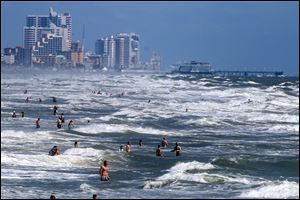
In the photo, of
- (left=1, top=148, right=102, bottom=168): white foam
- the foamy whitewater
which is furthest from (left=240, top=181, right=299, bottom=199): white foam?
(left=1, top=148, right=102, bottom=168): white foam

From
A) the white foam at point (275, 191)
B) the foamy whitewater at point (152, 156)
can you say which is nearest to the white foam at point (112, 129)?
the foamy whitewater at point (152, 156)

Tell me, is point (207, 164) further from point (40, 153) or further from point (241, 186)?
point (40, 153)

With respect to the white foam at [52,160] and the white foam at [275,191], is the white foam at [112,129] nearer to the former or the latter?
the white foam at [52,160]

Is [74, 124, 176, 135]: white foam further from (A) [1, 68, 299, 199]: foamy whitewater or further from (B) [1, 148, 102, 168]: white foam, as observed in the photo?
(B) [1, 148, 102, 168]: white foam

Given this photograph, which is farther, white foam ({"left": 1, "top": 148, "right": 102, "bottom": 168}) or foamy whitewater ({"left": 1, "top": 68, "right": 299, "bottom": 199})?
white foam ({"left": 1, "top": 148, "right": 102, "bottom": 168})

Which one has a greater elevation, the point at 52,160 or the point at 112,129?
the point at 112,129

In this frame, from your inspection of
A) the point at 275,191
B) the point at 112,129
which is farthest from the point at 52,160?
the point at 112,129

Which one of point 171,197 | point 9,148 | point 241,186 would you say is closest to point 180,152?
point 9,148

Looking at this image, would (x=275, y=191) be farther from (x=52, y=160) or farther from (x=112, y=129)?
(x=112, y=129)
